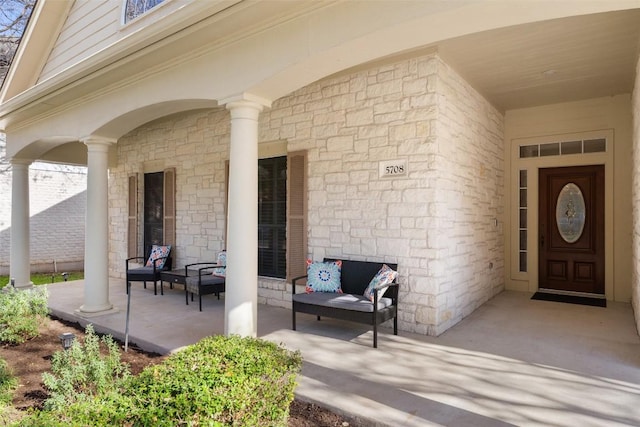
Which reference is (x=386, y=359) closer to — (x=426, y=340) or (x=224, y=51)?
(x=426, y=340)

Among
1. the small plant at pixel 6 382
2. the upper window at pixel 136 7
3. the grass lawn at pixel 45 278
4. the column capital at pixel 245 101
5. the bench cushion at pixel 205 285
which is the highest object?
the upper window at pixel 136 7

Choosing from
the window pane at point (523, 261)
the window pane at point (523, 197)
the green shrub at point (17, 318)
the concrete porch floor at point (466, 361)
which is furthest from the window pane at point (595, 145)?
the green shrub at point (17, 318)

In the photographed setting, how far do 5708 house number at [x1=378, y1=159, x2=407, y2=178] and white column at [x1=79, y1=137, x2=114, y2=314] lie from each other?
3.70 meters

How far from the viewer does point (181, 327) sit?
15.3 ft

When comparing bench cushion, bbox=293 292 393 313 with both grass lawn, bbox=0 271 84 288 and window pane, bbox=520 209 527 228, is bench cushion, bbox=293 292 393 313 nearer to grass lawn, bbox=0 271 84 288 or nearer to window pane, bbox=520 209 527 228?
window pane, bbox=520 209 527 228

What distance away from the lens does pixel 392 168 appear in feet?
15.3

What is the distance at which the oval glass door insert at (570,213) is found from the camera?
21.5 ft

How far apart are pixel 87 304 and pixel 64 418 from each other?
371 cm

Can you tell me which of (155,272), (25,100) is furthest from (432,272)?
(25,100)

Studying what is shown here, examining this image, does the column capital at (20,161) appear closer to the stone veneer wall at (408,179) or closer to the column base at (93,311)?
the column base at (93,311)

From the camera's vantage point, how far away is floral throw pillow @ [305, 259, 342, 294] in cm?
471

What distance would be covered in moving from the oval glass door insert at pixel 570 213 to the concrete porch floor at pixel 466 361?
1.27 m

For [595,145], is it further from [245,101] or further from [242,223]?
[242,223]

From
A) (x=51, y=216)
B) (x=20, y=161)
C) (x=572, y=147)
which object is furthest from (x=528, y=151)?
(x=51, y=216)
